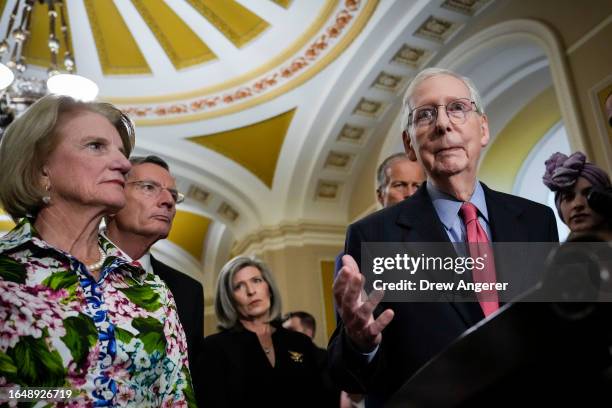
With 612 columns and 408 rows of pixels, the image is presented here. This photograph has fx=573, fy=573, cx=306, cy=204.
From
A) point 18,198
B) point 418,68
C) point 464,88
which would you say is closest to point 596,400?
point 464,88

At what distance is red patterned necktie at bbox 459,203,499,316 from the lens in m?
1.26

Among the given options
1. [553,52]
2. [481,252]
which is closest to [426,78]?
[481,252]

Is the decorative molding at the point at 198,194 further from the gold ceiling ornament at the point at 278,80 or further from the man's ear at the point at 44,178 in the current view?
the man's ear at the point at 44,178

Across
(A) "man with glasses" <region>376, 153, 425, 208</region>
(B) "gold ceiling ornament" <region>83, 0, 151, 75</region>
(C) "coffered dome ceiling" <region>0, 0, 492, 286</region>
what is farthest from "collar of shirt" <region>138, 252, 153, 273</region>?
(B) "gold ceiling ornament" <region>83, 0, 151, 75</region>

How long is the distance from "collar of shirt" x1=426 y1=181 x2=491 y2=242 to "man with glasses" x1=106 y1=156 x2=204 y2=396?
1152 mm

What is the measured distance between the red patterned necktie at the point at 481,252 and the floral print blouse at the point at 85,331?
773mm

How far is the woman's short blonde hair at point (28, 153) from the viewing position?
58.9 inches

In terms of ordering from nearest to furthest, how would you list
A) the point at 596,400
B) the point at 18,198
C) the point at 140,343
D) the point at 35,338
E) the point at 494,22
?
the point at 596,400 → the point at 35,338 → the point at 140,343 → the point at 18,198 → the point at 494,22

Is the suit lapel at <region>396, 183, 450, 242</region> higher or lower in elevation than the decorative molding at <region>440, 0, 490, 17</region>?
lower

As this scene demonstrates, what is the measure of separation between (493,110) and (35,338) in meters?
7.07

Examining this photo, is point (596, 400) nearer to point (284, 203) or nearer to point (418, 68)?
point (418, 68)

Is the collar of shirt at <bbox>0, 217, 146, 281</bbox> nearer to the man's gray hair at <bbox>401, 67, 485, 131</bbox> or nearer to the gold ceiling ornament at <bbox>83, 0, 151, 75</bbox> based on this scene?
the man's gray hair at <bbox>401, 67, 485, 131</bbox>

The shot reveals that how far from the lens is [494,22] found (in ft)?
20.7

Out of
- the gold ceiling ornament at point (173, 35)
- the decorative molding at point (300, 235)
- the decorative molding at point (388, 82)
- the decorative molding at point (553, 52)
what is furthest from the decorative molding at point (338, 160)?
the decorative molding at point (553, 52)
